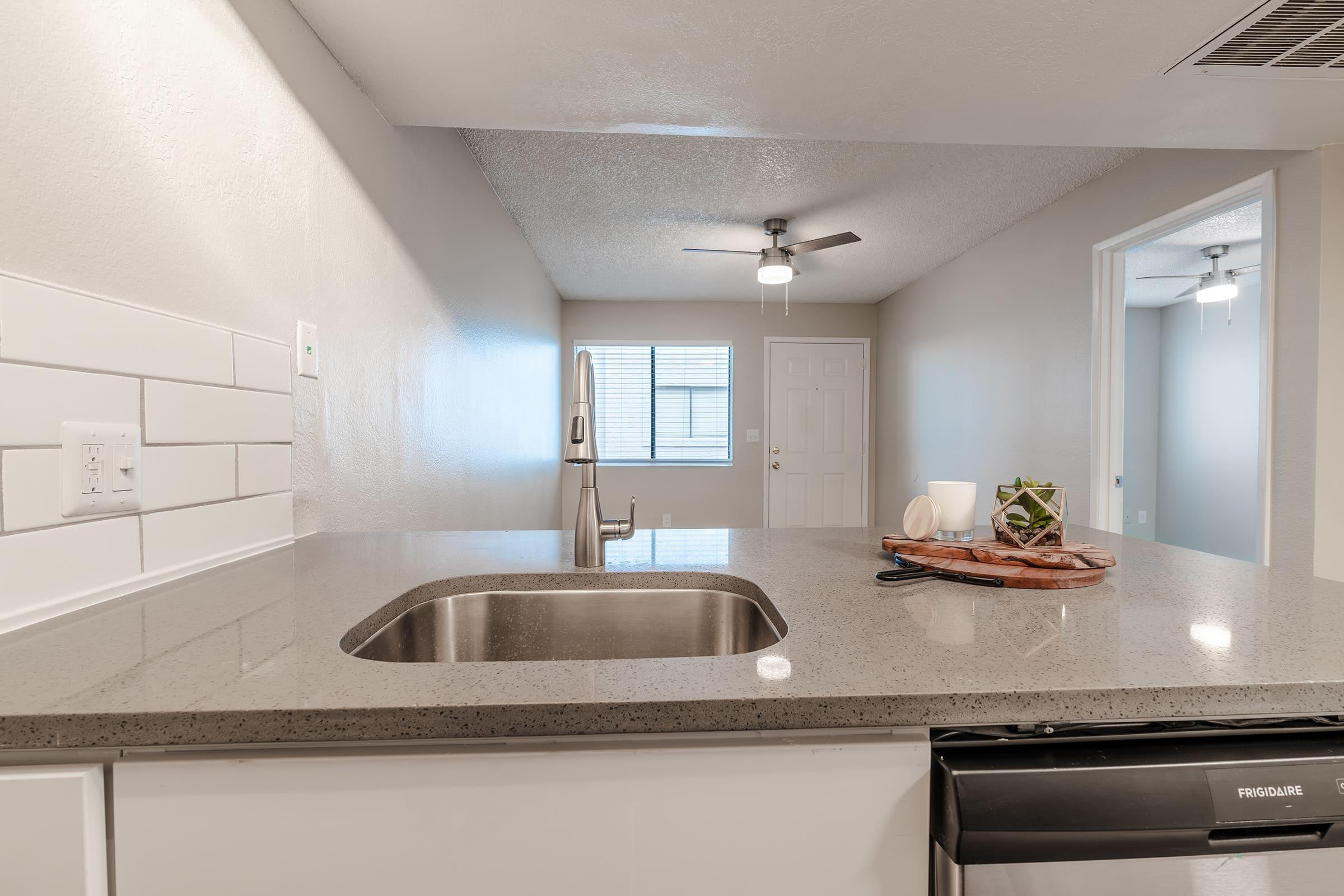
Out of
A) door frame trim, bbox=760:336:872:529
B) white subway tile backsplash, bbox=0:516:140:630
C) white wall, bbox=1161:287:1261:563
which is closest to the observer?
white subway tile backsplash, bbox=0:516:140:630

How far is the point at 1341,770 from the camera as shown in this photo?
0.55m

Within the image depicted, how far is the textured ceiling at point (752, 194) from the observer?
8.99ft

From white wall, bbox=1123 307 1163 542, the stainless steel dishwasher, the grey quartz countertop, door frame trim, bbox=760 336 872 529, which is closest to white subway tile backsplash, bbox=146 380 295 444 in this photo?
the grey quartz countertop

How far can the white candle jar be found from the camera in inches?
46.6

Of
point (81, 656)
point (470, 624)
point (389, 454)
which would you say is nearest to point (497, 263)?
point (389, 454)

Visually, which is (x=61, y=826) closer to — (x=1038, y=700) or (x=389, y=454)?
(x=1038, y=700)

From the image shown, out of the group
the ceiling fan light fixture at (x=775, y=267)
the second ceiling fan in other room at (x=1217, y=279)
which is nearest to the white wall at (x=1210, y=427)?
the second ceiling fan in other room at (x=1217, y=279)

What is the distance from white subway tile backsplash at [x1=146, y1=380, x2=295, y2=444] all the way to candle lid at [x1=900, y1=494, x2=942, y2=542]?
1.23 metres

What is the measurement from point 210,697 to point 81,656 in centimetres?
23

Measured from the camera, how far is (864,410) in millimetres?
6086

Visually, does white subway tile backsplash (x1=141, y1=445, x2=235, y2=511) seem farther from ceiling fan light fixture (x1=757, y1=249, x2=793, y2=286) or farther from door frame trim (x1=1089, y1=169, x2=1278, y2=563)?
door frame trim (x1=1089, y1=169, x2=1278, y2=563)

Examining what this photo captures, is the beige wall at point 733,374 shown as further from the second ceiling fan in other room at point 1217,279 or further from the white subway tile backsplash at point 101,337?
the white subway tile backsplash at point 101,337

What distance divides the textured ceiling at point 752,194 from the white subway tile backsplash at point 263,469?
186 centimetres

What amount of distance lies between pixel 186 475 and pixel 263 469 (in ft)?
0.70
